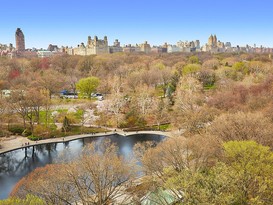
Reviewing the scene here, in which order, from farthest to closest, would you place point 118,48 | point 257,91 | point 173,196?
point 118,48
point 257,91
point 173,196

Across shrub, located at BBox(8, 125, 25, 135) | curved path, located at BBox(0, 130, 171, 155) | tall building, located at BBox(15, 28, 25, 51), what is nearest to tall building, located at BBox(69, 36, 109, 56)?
tall building, located at BBox(15, 28, 25, 51)

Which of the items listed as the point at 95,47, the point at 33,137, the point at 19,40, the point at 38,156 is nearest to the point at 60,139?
the point at 33,137

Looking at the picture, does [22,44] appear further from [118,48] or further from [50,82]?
[50,82]

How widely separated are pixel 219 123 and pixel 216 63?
5713 centimetres

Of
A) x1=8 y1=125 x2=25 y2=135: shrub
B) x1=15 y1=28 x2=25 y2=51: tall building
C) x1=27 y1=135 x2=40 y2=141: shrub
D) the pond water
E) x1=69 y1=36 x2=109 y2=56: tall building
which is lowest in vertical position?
the pond water

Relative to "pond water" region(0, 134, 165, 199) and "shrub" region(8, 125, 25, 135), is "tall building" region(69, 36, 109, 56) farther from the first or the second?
"pond water" region(0, 134, 165, 199)

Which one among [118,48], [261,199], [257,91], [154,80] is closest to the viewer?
[261,199]

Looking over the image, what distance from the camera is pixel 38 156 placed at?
2839 cm

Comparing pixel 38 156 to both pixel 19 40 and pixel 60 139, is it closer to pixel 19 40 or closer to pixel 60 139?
pixel 60 139

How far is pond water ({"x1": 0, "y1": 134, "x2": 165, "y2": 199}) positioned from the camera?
23181 mm

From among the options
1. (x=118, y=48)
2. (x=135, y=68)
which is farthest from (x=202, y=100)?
(x=118, y=48)

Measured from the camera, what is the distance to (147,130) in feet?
119

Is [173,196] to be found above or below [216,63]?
below

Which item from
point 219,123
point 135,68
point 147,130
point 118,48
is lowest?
point 147,130
